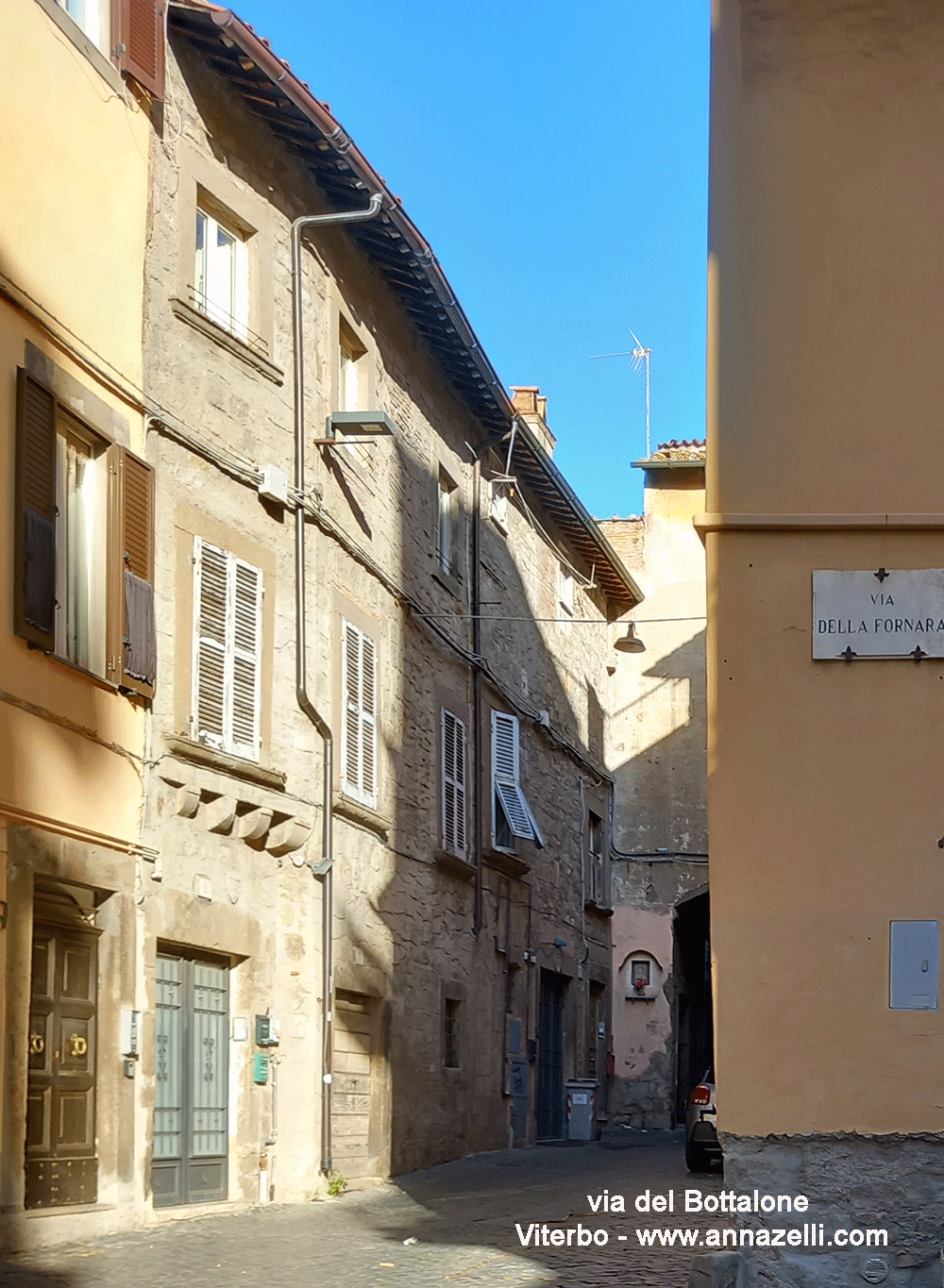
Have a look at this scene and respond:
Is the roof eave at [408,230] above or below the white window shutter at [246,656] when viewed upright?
above

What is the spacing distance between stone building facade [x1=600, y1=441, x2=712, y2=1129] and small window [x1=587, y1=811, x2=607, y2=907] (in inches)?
44.0

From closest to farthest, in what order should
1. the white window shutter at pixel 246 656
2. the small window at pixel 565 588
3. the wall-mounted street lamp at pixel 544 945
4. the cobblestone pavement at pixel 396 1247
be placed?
the cobblestone pavement at pixel 396 1247 < the white window shutter at pixel 246 656 < the wall-mounted street lamp at pixel 544 945 < the small window at pixel 565 588

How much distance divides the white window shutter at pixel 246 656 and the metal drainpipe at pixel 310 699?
1.72 ft

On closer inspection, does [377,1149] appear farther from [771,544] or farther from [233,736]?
[771,544]

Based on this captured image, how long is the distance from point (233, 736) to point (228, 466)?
1.97 metres

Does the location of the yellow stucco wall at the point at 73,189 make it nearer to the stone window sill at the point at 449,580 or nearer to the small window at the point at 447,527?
the stone window sill at the point at 449,580

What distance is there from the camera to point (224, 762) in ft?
40.1

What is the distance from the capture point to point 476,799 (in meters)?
19.1

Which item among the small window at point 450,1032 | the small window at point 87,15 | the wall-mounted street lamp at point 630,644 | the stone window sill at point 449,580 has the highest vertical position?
the small window at point 87,15

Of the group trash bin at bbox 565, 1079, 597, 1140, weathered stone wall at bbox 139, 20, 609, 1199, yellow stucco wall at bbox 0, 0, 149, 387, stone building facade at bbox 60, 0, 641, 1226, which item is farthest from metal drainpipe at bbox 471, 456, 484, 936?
yellow stucco wall at bbox 0, 0, 149, 387

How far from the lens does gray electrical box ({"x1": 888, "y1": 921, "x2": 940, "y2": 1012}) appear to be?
7.12 m

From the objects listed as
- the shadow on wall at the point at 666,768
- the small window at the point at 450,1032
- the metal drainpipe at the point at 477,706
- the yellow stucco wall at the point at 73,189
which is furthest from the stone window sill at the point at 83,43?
the shadow on wall at the point at 666,768

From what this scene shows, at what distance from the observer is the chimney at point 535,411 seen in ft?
87.1

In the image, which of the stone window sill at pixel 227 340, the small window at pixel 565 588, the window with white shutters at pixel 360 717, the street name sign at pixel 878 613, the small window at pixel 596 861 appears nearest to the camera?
the street name sign at pixel 878 613
